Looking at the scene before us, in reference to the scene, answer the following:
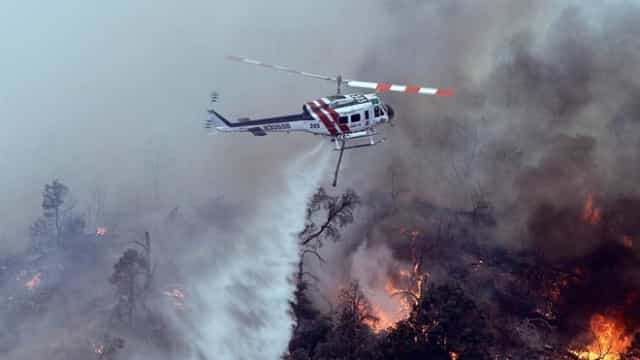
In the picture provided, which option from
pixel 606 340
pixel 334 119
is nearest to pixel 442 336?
pixel 334 119

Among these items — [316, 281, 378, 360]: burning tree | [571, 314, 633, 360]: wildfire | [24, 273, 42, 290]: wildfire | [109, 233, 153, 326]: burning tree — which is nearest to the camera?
[316, 281, 378, 360]: burning tree

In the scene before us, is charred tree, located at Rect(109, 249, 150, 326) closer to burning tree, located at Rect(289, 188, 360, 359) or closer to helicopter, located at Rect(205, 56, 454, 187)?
burning tree, located at Rect(289, 188, 360, 359)

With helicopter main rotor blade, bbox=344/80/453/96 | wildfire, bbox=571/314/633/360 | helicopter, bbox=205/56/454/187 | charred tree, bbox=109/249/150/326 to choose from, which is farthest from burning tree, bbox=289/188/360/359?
wildfire, bbox=571/314/633/360

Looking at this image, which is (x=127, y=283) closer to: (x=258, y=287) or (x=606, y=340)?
(x=258, y=287)

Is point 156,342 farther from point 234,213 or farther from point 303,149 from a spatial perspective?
point 303,149

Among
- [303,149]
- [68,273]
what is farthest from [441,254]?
[68,273]
